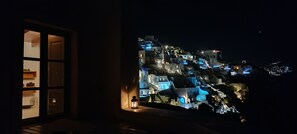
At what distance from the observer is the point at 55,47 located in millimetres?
6062

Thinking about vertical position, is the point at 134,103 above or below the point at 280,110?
above

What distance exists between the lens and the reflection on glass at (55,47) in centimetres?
590

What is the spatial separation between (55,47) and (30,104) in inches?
62.6

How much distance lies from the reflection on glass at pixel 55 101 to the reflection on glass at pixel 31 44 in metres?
1.01

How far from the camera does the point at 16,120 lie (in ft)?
8.64

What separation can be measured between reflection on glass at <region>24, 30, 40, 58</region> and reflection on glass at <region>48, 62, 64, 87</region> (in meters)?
0.46

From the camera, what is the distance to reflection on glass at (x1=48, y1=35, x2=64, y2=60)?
590 cm

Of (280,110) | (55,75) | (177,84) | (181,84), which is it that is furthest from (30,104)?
(181,84)

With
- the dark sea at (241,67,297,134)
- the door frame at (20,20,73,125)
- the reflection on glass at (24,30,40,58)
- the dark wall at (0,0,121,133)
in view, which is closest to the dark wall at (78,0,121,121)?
the dark wall at (0,0,121,133)

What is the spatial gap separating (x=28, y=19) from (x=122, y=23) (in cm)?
274

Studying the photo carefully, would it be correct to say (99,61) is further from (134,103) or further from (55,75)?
(134,103)

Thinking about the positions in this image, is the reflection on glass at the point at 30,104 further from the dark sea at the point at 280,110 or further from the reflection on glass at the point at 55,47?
the dark sea at the point at 280,110

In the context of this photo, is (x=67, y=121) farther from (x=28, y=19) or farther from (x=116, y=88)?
(x=28, y=19)

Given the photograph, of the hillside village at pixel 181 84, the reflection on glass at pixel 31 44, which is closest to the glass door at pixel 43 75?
the reflection on glass at pixel 31 44
